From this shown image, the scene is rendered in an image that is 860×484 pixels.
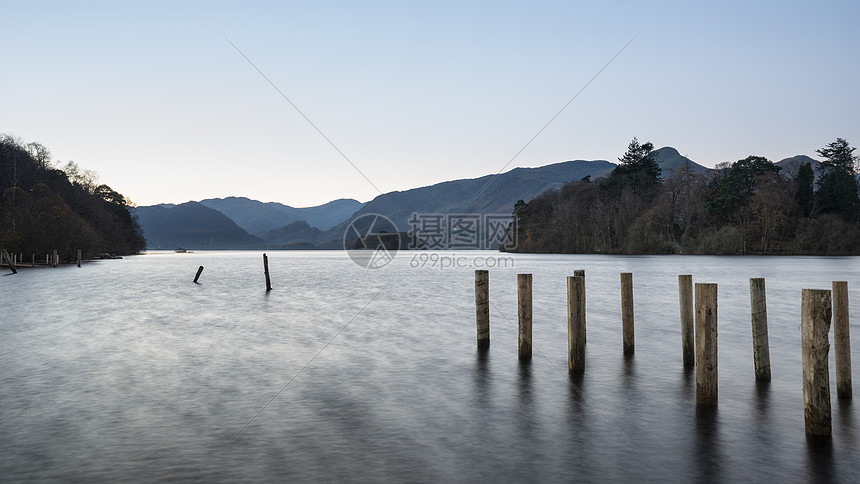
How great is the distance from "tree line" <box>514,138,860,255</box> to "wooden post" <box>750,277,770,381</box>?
110 metres

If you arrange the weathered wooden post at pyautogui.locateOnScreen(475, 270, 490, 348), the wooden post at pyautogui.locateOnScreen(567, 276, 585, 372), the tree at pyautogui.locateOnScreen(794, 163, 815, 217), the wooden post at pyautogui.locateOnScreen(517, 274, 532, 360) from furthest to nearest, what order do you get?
the tree at pyautogui.locateOnScreen(794, 163, 815, 217)
the weathered wooden post at pyautogui.locateOnScreen(475, 270, 490, 348)
the wooden post at pyautogui.locateOnScreen(517, 274, 532, 360)
the wooden post at pyautogui.locateOnScreen(567, 276, 585, 372)

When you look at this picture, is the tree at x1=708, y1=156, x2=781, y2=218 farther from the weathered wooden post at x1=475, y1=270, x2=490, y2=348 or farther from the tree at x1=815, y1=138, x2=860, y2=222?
the weathered wooden post at x1=475, y1=270, x2=490, y2=348

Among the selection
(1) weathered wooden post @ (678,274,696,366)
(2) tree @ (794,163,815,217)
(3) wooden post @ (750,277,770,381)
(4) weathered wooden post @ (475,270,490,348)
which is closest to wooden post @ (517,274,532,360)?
(4) weathered wooden post @ (475,270,490,348)

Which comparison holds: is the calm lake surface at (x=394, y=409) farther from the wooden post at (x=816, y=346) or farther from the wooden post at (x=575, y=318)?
the wooden post at (x=816, y=346)

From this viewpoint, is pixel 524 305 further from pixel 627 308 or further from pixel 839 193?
pixel 839 193

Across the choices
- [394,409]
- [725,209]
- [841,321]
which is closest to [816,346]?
[841,321]

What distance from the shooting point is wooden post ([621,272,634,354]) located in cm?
1501

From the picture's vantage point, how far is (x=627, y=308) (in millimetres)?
15562

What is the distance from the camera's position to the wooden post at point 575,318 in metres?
13.0

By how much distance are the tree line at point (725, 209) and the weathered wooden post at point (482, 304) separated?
108 m

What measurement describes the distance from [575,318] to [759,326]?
11.6 ft

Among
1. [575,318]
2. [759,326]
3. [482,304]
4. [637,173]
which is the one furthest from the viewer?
[637,173]

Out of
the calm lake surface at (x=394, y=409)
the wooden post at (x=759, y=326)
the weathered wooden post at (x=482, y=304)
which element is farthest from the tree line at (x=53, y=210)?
the wooden post at (x=759, y=326)

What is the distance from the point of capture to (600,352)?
17312 millimetres
